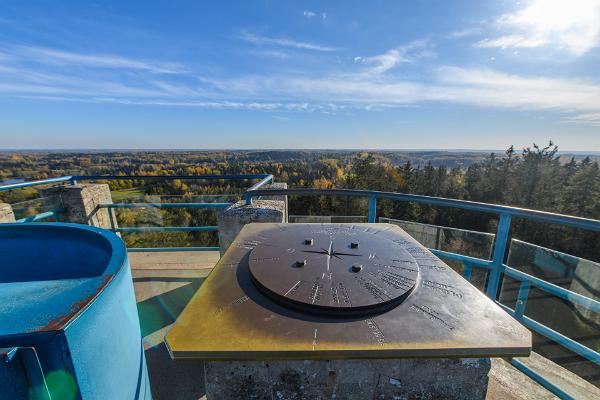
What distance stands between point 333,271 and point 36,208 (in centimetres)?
427

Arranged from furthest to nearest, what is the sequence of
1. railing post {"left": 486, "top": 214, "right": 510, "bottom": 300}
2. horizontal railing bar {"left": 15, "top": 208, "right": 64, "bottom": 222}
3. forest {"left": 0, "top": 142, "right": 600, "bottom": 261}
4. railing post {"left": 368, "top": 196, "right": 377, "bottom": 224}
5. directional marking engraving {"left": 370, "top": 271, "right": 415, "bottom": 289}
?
forest {"left": 0, "top": 142, "right": 600, "bottom": 261} → horizontal railing bar {"left": 15, "top": 208, "right": 64, "bottom": 222} → railing post {"left": 368, "top": 196, "right": 377, "bottom": 224} → railing post {"left": 486, "top": 214, "right": 510, "bottom": 300} → directional marking engraving {"left": 370, "top": 271, "right": 415, "bottom": 289}

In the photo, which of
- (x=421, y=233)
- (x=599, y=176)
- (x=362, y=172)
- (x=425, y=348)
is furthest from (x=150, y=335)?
(x=599, y=176)

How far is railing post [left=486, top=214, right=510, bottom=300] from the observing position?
2.18 m

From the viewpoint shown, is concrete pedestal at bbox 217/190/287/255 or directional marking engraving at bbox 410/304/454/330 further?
concrete pedestal at bbox 217/190/287/255

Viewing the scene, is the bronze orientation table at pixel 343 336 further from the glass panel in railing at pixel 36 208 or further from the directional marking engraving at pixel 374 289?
the glass panel in railing at pixel 36 208

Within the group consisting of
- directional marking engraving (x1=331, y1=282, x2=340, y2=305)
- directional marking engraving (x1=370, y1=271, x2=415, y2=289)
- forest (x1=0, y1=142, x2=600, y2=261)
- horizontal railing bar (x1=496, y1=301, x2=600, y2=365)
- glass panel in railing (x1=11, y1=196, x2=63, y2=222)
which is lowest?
forest (x1=0, y1=142, x2=600, y2=261)

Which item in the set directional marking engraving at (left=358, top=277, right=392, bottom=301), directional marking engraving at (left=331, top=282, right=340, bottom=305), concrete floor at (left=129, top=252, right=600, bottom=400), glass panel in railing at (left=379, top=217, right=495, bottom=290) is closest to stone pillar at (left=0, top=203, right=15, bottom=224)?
concrete floor at (left=129, top=252, right=600, bottom=400)

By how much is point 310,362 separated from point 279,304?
293mm

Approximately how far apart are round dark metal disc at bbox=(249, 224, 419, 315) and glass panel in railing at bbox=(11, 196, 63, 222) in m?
3.42

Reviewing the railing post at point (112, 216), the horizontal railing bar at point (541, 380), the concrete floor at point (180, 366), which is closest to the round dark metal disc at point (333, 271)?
the concrete floor at point (180, 366)

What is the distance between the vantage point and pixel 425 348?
1.12m

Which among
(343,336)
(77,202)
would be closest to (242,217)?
(343,336)

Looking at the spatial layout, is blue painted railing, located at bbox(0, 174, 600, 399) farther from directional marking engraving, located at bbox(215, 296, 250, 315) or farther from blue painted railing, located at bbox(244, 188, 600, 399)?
directional marking engraving, located at bbox(215, 296, 250, 315)

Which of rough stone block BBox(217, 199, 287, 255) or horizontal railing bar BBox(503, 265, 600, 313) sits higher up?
rough stone block BBox(217, 199, 287, 255)
